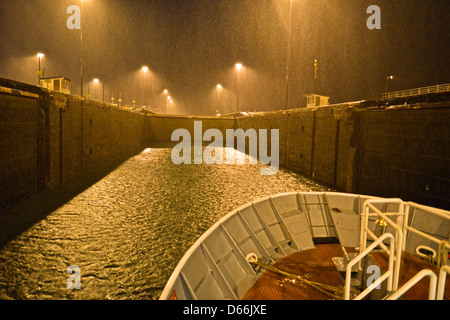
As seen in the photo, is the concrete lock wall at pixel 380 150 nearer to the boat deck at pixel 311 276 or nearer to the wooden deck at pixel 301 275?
the boat deck at pixel 311 276

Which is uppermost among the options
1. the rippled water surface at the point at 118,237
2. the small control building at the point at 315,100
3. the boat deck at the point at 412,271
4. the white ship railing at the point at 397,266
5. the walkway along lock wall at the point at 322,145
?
the small control building at the point at 315,100

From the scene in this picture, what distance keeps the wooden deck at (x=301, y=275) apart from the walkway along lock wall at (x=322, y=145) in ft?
16.1

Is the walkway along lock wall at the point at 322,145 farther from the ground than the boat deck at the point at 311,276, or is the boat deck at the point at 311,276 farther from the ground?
the walkway along lock wall at the point at 322,145

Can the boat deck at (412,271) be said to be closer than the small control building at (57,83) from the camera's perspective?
Yes

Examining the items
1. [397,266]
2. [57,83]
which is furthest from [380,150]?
[57,83]

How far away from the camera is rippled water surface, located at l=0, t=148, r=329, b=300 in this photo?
5.75 meters

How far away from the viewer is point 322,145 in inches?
640

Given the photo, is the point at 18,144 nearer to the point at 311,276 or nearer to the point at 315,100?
the point at 311,276

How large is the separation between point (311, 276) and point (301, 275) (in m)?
0.19

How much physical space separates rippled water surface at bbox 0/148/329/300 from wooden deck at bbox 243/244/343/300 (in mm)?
2202

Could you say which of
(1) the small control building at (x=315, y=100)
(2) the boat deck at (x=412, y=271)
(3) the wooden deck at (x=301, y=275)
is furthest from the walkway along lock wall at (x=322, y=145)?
(1) the small control building at (x=315, y=100)

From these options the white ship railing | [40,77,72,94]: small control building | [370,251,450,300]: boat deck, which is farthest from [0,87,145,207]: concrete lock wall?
[370,251,450,300]: boat deck

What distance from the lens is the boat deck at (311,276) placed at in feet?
15.3
